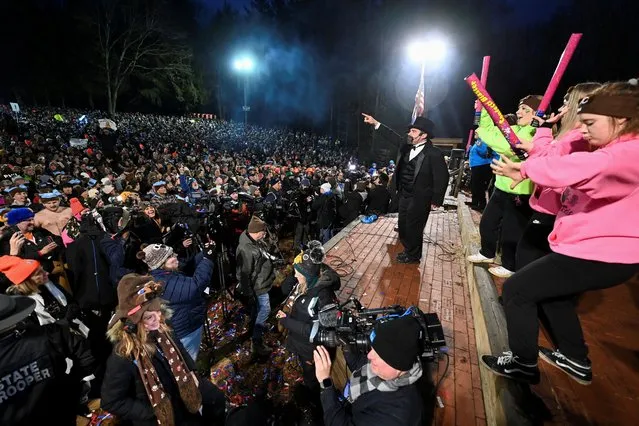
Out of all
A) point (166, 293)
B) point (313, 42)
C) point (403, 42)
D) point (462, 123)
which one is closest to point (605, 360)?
point (166, 293)

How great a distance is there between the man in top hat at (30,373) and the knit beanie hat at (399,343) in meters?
2.43

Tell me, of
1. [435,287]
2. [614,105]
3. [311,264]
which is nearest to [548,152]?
[614,105]

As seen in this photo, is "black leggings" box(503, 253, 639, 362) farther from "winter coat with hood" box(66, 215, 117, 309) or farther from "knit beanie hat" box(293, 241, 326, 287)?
"winter coat with hood" box(66, 215, 117, 309)

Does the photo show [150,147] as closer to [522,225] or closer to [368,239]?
[368,239]

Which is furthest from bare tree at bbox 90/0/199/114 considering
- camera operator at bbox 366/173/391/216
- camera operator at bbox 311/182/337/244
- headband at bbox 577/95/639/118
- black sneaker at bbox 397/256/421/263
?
headband at bbox 577/95/639/118

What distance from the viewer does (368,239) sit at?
6762 mm

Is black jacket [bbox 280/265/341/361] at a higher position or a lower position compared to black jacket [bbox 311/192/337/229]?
higher

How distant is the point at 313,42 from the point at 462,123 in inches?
892

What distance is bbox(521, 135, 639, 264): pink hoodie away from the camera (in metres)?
1.45

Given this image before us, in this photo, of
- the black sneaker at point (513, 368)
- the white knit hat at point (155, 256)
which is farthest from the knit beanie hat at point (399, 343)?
the white knit hat at point (155, 256)

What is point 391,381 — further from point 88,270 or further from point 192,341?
point 88,270

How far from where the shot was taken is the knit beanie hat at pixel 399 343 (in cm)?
174

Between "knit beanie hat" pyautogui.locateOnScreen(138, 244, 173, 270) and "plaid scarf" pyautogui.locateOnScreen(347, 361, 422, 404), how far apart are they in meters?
2.39

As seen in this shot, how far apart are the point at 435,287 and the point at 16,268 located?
511 centimetres
